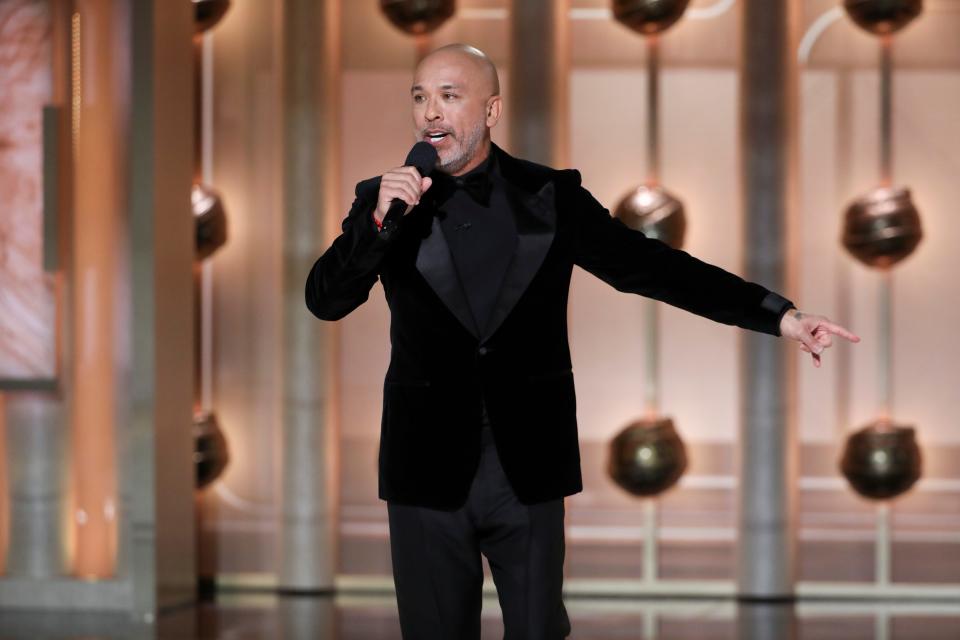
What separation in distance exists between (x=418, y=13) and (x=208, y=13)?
79cm

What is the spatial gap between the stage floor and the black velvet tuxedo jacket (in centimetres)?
234

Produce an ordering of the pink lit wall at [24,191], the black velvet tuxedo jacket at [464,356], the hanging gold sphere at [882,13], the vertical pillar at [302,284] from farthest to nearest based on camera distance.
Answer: the vertical pillar at [302,284], the hanging gold sphere at [882,13], the pink lit wall at [24,191], the black velvet tuxedo jacket at [464,356]

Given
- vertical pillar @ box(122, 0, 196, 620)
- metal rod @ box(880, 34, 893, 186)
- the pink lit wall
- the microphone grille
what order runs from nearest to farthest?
1. the microphone grille
2. vertical pillar @ box(122, 0, 196, 620)
3. the pink lit wall
4. metal rod @ box(880, 34, 893, 186)

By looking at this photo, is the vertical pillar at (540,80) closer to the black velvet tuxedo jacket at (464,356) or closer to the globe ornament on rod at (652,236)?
the globe ornament on rod at (652,236)

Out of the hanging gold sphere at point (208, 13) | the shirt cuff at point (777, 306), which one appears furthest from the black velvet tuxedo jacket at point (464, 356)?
the hanging gold sphere at point (208, 13)

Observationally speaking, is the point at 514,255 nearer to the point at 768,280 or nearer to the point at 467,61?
the point at 467,61

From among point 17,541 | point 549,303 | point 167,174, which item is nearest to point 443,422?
point 549,303

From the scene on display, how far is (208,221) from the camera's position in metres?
5.23

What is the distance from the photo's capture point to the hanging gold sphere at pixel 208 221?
523 centimetres

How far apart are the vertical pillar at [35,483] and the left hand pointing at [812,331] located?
317 cm

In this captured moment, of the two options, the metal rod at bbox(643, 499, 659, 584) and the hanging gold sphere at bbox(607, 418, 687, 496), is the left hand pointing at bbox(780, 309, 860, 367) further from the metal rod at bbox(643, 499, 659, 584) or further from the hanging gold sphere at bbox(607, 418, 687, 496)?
the metal rod at bbox(643, 499, 659, 584)

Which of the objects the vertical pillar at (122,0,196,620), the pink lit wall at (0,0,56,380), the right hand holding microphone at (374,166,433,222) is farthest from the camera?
the pink lit wall at (0,0,56,380)

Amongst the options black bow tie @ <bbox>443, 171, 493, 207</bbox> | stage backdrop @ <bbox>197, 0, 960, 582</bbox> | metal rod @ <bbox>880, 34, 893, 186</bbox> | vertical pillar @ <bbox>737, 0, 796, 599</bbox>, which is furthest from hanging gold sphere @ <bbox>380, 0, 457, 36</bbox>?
black bow tie @ <bbox>443, 171, 493, 207</bbox>

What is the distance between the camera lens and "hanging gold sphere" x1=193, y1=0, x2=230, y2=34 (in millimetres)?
5250
